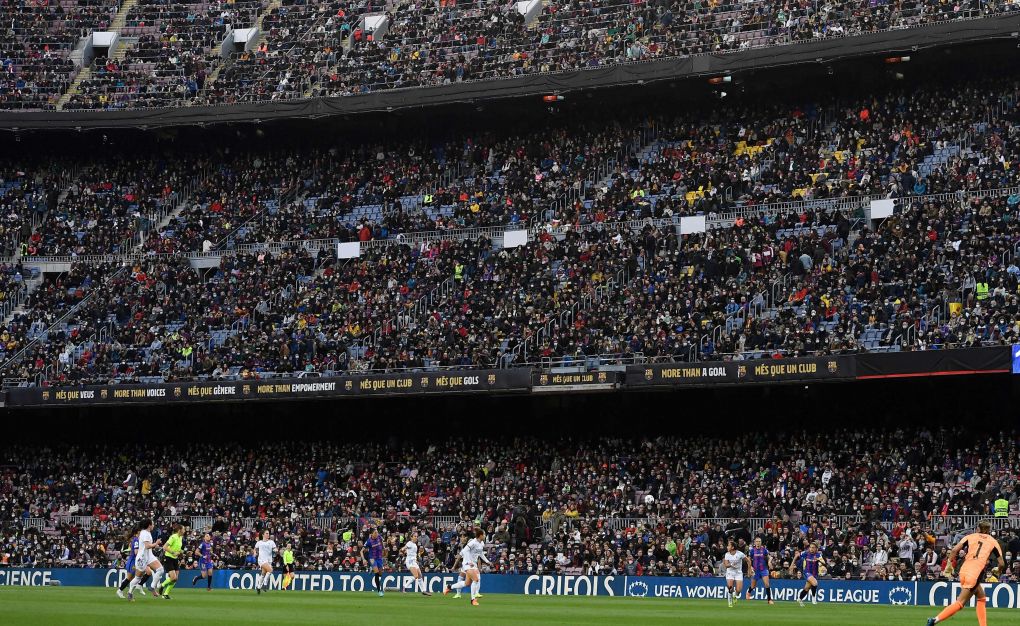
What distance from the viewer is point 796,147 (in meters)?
55.5

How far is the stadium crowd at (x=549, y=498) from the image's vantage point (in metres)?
43.1

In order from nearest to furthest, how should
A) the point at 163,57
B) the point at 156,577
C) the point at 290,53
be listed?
the point at 156,577, the point at 290,53, the point at 163,57

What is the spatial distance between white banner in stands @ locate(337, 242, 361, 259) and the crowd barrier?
48.8 feet

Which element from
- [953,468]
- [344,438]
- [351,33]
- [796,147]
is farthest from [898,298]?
[351,33]

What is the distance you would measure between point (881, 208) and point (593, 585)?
56.2 ft

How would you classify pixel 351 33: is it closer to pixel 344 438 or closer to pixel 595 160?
pixel 595 160

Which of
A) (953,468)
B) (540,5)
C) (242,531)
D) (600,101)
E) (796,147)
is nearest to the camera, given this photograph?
(953,468)

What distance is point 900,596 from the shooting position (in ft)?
128

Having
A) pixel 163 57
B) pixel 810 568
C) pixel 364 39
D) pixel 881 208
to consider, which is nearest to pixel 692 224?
pixel 881 208

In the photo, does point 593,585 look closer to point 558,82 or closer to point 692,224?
point 692,224

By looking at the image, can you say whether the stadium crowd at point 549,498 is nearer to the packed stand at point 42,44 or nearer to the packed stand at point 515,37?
the packed stand at point 515,37

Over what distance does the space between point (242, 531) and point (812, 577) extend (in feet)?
71.6

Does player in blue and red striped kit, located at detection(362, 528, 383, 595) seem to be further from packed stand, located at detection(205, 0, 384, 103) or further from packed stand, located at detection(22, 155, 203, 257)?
packed stand, located at detection(205, 0, 384, 103)

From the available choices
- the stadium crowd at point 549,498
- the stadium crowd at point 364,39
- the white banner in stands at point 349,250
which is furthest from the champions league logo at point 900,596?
the white banner in stands at point 349,250
